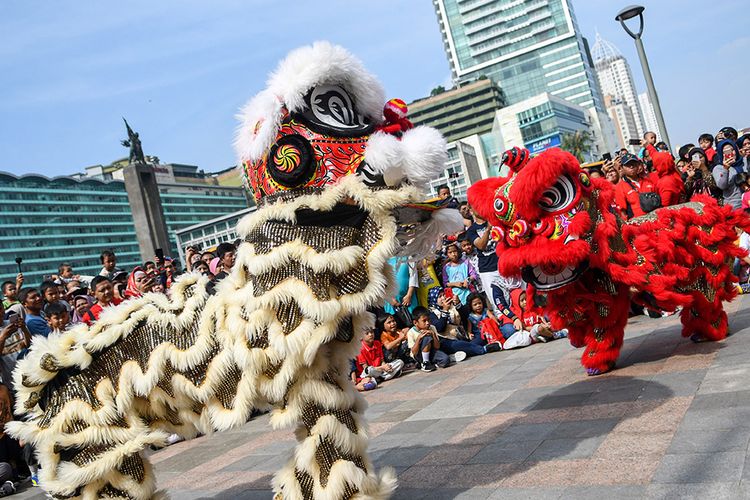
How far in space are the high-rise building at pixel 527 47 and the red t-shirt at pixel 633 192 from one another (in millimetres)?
136449

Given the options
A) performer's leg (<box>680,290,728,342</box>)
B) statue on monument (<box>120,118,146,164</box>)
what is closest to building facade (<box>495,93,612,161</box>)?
statue on monument (<box>120,118,146,164</box>)

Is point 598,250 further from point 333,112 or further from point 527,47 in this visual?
point 527,47

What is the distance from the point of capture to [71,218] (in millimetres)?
97500

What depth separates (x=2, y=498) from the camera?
5.97 m

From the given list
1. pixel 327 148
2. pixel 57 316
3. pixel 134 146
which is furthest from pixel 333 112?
pixel 134 146

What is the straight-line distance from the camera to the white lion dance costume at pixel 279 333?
299cm

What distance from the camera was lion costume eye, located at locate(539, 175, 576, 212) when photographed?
15.3ft

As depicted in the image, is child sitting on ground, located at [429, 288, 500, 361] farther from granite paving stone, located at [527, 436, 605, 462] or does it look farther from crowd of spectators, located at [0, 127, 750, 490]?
granite paving stone, located at [527, 436, 605, 462]

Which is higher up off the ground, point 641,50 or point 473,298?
point 641,50

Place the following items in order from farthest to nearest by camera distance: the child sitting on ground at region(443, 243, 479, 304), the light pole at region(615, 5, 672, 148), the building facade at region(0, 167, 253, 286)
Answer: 1. the building facade at region(0, 167, 253, 286)
2. the light pole at region(615, 5, 672, 148)
3. the child sitting on ground at region(443, 243, 479, 304)

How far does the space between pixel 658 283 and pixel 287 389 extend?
3.15 meters

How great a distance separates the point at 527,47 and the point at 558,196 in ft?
476

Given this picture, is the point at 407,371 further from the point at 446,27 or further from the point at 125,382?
the point at 446,27

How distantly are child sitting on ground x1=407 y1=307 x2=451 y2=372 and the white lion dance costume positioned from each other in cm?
480
